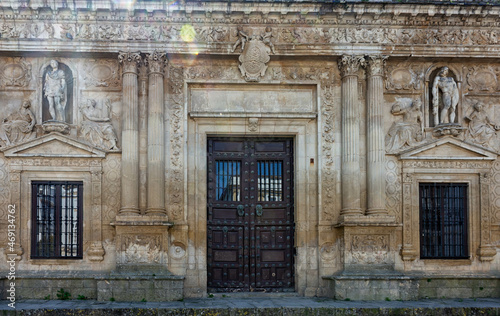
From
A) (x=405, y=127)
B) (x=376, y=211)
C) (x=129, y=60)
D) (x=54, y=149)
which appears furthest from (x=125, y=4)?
(x=376, y=211)

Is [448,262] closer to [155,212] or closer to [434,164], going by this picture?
[434,164]

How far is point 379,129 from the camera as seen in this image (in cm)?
1650

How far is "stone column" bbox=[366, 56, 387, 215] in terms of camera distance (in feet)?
53.4

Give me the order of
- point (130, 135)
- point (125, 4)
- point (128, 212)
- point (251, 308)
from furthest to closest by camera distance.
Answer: point (130, 135) → point (125, 4) → point (128, 212) → point (251, 308)

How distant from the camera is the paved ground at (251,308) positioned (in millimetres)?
13898

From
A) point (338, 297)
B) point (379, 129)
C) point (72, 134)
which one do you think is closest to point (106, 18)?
point (72, 134)

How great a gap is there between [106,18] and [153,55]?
1.51 metres

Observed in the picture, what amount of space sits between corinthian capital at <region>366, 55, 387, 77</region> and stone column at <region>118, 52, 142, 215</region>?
235 inches

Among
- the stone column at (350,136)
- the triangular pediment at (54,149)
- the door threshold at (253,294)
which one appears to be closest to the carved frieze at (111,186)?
the triangular pediment at (54,149)

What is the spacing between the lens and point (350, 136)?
648 inches

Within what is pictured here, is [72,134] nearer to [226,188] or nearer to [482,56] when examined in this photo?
[226,188]

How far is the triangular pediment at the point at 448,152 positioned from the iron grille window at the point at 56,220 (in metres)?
8.57

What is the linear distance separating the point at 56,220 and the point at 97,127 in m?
2.60

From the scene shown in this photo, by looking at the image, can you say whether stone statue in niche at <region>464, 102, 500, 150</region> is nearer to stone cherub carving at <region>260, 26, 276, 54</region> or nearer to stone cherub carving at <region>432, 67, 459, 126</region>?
stone cherub carving at <region>432, 67, 459, 126</region>
